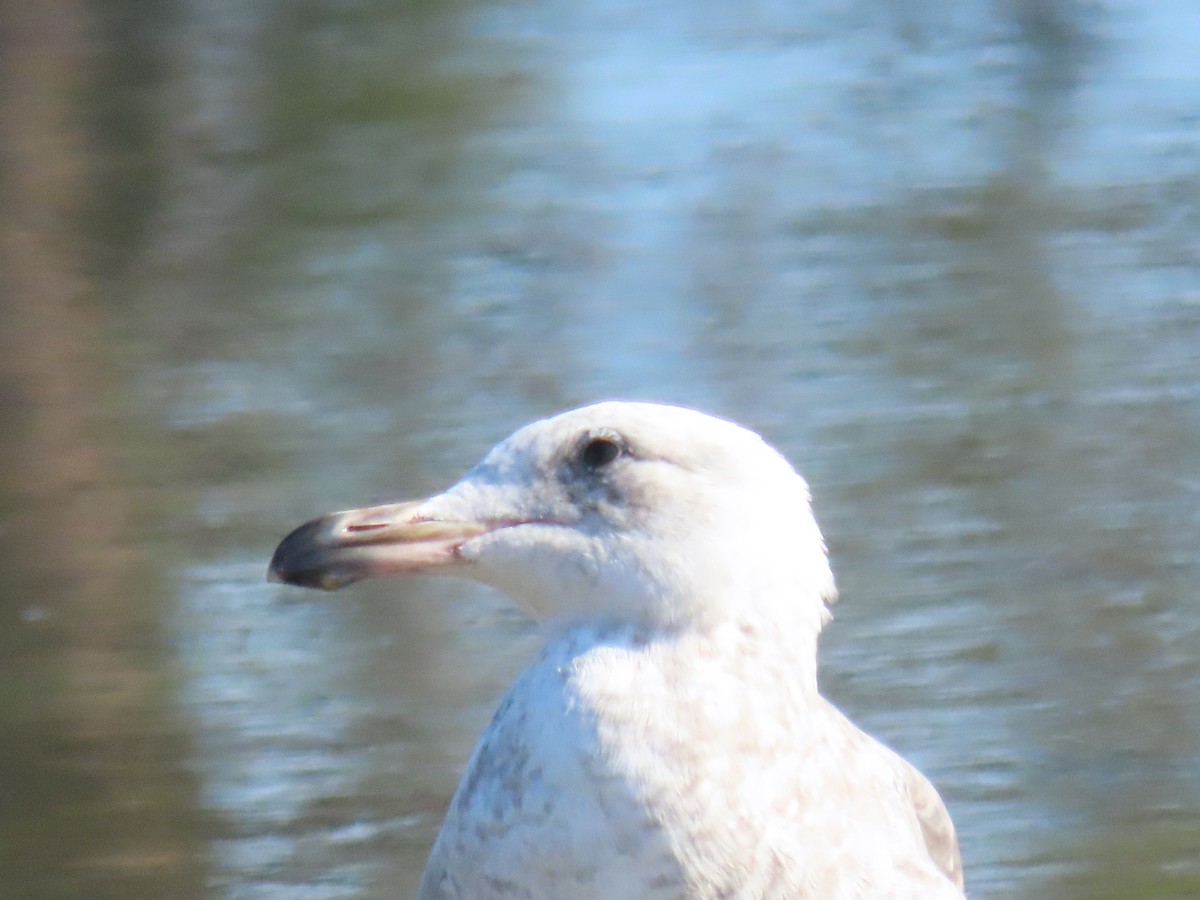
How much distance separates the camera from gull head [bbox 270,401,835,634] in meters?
2.90

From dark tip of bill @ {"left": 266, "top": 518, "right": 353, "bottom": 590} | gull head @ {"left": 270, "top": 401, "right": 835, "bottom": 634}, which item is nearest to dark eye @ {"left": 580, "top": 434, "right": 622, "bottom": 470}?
gull head @ {"left": 270, "top": 401, "right": 835, "bottom": 634}

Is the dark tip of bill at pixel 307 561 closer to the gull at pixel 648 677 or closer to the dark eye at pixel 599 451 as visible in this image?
the gull at pixel 648 677

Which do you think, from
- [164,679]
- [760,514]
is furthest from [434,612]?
[760,514]

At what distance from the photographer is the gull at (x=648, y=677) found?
110 inches

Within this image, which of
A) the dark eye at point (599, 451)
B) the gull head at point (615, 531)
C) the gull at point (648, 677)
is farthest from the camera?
the dark eye at point (599, 451)

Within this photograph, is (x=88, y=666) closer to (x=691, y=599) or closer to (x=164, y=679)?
(x=164, y=679)

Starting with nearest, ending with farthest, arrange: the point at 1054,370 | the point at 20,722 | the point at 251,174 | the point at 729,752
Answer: the point at 729,752 < the point at 20,722 < the point at 1054,370 < the point at 251,174

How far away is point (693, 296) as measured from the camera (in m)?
7.34

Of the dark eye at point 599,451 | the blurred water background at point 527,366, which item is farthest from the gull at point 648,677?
the blurred water background at point 527,366

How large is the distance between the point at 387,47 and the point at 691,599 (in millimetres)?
7896

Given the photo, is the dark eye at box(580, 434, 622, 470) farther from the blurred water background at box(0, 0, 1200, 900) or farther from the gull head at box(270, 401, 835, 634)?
the blurred water background at box(0, 0, 1200, 900)

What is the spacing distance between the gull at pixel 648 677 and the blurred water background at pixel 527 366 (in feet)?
5.15

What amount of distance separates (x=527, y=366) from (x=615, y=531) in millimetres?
3840

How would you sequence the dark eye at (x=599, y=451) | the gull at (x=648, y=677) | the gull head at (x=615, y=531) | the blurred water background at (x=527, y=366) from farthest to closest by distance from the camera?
the blurred water background at (x=527, y=366) → the dark eye at (x=599, y=451) → the gull head at (x=615, y=531) → the gull at (x=648, y=677)
